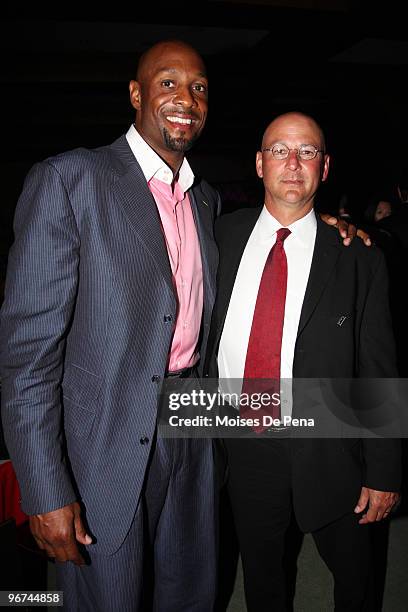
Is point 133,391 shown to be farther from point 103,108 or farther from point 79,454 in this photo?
point 103,108

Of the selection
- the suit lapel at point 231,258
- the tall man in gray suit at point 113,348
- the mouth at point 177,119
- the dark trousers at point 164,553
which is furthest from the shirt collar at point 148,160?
the dark trousers at point 164,553

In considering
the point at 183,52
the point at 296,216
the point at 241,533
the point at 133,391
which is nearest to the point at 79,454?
the point at 133,391

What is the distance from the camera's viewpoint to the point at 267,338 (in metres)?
1.79

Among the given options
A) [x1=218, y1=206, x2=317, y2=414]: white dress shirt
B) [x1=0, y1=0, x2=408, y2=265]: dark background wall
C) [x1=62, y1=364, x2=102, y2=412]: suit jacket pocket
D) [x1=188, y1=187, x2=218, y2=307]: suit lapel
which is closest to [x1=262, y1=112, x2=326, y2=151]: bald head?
[x1=218, y1=206, x2=317, y2=414]: white dress shirt

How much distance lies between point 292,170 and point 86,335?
0.95 m

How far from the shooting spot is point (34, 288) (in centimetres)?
134

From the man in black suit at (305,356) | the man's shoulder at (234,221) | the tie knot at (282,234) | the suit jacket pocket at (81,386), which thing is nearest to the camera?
the suit jacket pocket at (81,386)

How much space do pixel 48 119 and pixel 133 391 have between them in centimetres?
762

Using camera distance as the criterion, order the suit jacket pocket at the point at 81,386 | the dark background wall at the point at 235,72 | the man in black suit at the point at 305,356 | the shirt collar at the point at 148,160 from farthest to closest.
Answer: the dark background wall at the point at 235,72, the man in black suit at the point at 305,356, the shirt collar at the point at 148,160, the suit jacket pocket at the point at 81,386

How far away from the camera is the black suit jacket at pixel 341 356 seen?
1726 millimetres

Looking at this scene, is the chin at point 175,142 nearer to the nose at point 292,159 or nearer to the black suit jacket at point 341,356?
the nose at point 292,159

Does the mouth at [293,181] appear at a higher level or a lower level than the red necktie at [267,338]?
higher

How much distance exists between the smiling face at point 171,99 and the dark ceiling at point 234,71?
2298mm

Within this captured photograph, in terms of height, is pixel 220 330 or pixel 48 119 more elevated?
pixel 48 119
